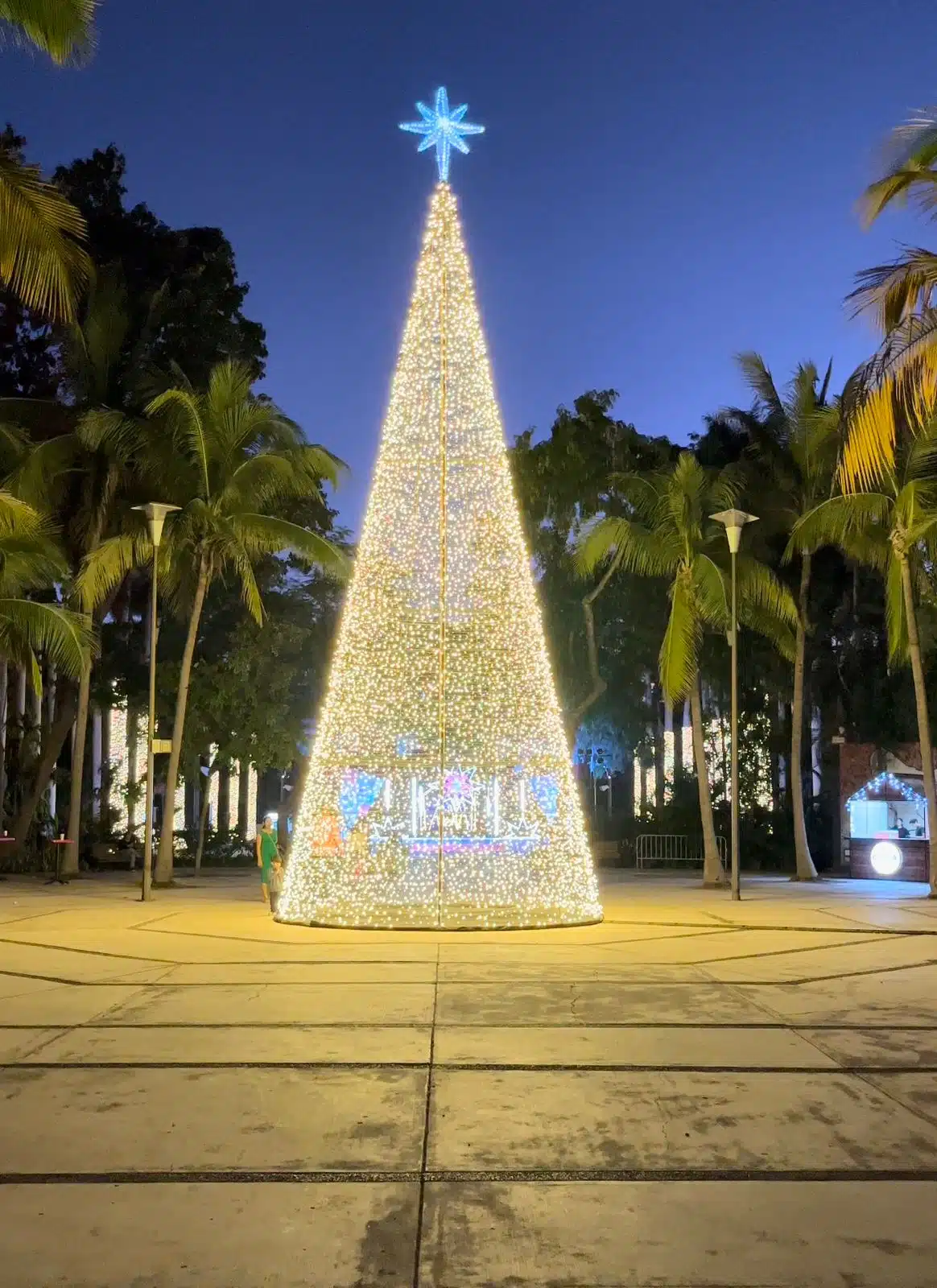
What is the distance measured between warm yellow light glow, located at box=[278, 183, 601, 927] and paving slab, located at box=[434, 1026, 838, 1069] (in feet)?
21.5

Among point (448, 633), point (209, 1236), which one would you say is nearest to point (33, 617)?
point (448, 633)

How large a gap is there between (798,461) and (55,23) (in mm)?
16052

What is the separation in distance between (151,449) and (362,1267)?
1985cm

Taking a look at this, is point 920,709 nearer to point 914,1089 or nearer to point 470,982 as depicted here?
point 470,982

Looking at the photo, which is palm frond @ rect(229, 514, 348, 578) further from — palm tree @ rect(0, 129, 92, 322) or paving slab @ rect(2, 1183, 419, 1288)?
paving slab @ rect(2, 1183, 419, 1288)

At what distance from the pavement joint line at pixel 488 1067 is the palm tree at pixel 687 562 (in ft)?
52.4

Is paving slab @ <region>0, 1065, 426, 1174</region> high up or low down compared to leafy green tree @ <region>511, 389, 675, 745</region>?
down

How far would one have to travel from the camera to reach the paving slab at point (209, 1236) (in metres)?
4.01

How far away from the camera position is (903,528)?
19906 mm

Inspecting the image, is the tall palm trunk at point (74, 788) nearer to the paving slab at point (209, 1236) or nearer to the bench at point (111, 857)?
the bench at point (111, 857)

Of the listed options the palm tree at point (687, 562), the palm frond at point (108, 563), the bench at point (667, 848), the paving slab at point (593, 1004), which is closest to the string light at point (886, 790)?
the palm tree at point (687, 562)

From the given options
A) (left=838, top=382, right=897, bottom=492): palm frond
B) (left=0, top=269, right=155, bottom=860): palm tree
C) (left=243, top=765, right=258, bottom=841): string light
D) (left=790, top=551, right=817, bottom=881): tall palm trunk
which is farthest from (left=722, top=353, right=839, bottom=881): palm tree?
(left=243, top=765, right=258, bottom=841): string light

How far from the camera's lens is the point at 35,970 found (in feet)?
36.0

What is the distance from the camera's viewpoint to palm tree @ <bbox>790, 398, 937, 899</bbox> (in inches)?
772
